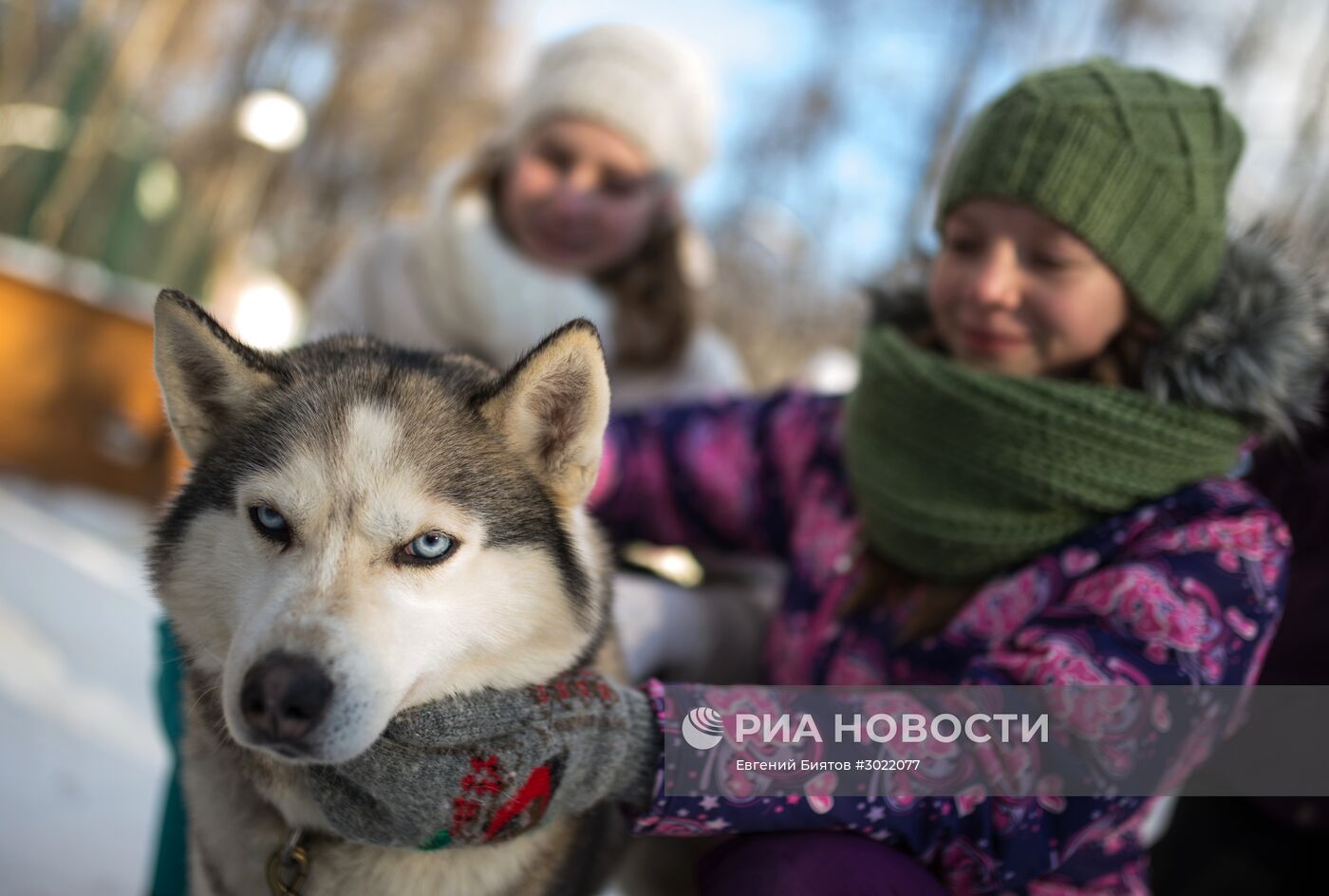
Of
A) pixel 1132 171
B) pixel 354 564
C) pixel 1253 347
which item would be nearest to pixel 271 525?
pixel 354 564


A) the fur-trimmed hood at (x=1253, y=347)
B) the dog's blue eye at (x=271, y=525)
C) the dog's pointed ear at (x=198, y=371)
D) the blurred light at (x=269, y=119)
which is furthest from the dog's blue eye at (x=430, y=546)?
the blurred light at (x=269, y=119)

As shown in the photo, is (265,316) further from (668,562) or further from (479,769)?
(479,769)

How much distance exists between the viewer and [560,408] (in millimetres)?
1295

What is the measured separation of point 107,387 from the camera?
16.3 feet

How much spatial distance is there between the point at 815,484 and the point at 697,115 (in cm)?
171

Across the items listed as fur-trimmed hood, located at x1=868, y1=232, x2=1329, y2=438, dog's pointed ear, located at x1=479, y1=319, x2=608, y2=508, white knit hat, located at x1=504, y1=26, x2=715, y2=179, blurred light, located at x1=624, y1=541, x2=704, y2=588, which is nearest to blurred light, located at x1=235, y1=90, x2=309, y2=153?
white knit hat, located at x1=504, y1=26, x2=715, y2=179

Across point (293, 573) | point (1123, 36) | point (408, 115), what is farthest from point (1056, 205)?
point (408, 115)

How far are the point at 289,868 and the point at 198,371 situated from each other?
30.1 inches

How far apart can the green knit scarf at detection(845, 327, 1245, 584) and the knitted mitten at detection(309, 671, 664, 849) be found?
0.79 metres

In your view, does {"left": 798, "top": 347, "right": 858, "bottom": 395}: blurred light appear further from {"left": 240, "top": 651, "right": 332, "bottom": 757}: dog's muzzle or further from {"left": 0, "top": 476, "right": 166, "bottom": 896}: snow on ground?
{"left": 240, "top": 651, "right": 332, "bottom": 757}: dog's muzzle

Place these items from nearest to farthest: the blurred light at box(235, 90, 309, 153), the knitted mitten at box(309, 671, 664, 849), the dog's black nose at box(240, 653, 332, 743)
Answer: the dog's black nose at box(240, 653, 332, 743)
the knitted mitten at box(309, 671, 664, 849)
the blurred light at box(235, 90, 309, 153)

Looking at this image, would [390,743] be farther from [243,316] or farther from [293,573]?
[243,316]

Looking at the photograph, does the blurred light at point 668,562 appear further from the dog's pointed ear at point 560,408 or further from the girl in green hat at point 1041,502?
the dog's pointed ear at point 560,408

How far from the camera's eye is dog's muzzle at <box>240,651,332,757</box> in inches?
38.3
